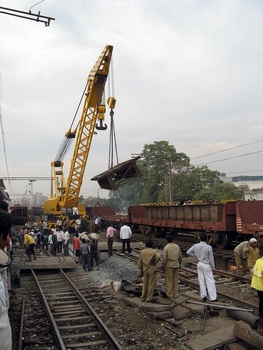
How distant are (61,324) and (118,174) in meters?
9.87

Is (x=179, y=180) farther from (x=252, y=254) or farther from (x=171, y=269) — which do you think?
(x=171, y=269)

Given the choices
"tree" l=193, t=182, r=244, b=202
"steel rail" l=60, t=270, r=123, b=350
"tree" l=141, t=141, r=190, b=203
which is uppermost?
"tree" l=141, t=141, r=190, b=203

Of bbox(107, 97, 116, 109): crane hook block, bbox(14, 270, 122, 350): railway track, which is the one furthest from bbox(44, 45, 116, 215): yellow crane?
bbox(14, 270, 122, 350): railway track

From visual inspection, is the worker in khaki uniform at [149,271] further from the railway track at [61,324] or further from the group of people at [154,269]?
the railway track at [61,324]

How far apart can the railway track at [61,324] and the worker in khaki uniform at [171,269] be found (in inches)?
68.1

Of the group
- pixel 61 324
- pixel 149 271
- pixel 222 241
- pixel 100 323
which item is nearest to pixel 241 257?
pixel 149 271

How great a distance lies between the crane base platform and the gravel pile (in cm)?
329

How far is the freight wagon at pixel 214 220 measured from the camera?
1470 cm

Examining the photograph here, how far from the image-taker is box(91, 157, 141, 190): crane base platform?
16.0 meters

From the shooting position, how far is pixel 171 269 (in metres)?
8.16

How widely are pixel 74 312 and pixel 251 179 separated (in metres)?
159

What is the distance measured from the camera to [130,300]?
26.6 ft

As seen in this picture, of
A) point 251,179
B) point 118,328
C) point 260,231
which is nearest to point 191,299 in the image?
point 118,328

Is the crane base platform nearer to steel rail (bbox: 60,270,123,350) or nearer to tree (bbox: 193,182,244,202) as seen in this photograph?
steel rail (bbox: 60,270,123,350)
